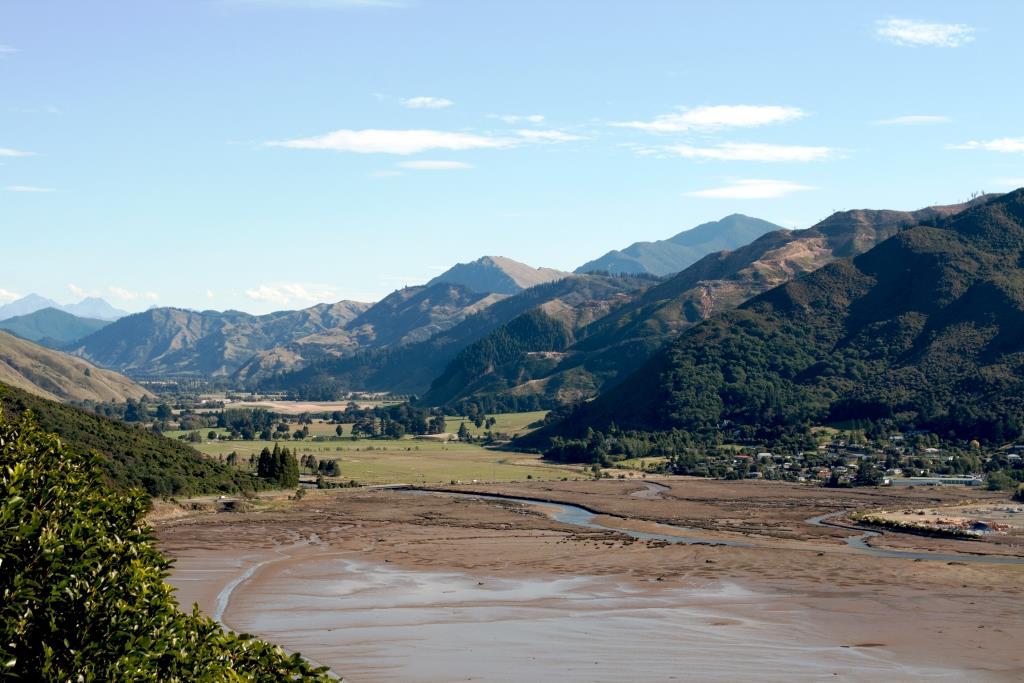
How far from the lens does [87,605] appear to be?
2527 cm

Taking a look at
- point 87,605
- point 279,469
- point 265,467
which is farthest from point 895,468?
point 87,605

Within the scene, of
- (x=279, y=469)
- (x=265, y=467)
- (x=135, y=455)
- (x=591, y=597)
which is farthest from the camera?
(x=265, y=467)

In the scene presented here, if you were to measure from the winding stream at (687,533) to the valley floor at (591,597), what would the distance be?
2067mm

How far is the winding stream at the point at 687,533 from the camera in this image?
10175 cm

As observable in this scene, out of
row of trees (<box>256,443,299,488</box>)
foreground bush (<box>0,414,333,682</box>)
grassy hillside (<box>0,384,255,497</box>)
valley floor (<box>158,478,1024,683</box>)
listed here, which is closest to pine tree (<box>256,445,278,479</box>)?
row of trees (<box>256,443,299,488</box>)

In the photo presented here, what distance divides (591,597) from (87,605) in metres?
58.4

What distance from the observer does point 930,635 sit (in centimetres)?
6925

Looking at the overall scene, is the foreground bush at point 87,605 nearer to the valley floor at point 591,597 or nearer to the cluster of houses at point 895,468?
the valley floor at point 591,597

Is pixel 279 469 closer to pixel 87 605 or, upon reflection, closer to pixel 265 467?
pixel 265 467

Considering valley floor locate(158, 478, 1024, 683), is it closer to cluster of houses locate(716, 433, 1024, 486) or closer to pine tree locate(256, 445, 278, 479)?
pine tree locate(256, 445, 278, 479)

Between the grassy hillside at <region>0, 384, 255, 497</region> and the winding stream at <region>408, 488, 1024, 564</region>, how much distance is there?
32.0m

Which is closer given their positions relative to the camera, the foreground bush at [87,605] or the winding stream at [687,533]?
the foreground bush at [87,605]

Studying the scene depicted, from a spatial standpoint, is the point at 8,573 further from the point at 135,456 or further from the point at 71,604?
the point at 135,456

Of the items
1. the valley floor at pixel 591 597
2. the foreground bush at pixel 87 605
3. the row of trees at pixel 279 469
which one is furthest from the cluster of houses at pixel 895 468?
the foreground bush at pixel 87 605
